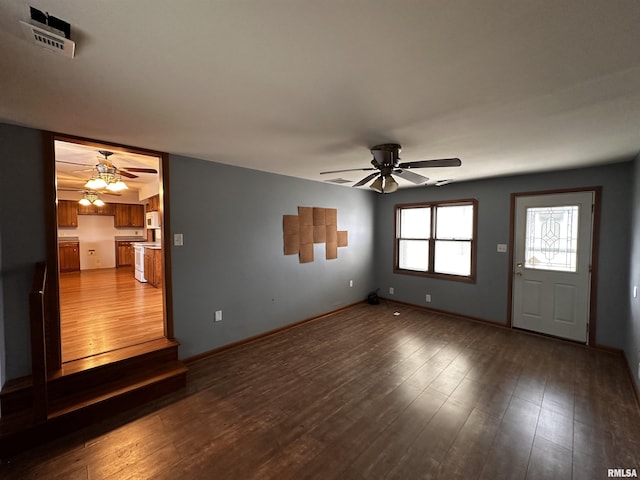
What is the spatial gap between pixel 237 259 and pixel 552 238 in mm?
4530

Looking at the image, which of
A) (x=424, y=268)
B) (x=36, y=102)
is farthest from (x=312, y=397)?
(x=424, y=268)

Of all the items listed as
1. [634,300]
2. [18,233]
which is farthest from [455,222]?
[18,233]

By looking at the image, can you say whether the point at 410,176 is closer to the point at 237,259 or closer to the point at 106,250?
the point at 237,259

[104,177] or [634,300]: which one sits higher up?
[104,177]

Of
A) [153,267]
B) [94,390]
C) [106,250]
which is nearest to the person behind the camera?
[94,390]

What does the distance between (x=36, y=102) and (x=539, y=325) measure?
606 centimetres

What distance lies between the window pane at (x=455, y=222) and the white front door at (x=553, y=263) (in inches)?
28.6

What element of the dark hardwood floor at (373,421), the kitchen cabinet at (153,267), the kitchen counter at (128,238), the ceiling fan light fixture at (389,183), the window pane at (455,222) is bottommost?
Result: the dark hardwood floor at (373,421)

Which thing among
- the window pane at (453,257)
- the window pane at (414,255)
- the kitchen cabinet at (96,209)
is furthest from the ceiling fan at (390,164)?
the kitchen cabinet at (96,209)

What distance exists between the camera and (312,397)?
2516 mm

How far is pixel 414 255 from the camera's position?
550 cm

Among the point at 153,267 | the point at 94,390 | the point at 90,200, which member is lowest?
the point at 94,390

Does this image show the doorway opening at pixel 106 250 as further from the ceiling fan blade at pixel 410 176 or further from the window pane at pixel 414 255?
the window pane at pixel 414 255

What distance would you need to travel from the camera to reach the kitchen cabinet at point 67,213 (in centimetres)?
723
